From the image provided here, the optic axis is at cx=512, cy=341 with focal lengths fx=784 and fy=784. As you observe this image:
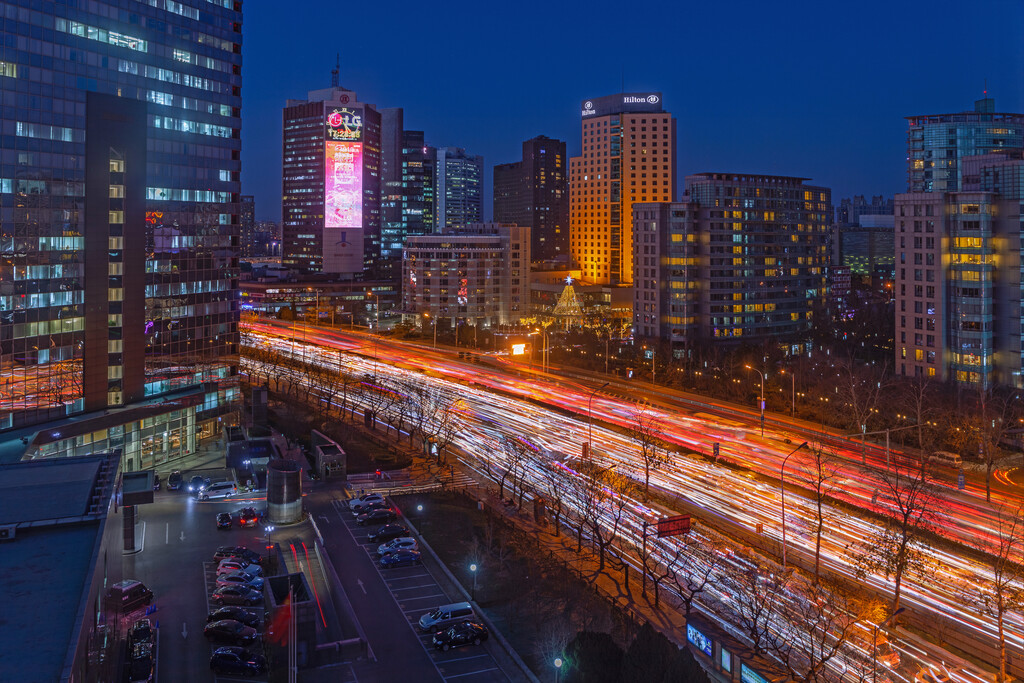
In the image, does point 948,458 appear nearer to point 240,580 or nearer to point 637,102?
point 240,580

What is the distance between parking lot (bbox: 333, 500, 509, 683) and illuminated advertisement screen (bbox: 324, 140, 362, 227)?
4712 inches

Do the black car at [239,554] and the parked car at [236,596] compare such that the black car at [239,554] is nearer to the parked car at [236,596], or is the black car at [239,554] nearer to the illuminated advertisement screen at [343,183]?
the parked car at [236,596]

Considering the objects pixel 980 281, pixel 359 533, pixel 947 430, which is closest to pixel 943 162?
pixel 980 281

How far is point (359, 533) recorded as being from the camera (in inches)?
1479

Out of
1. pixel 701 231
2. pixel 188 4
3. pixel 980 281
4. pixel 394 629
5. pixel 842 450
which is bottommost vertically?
pixel 394 629

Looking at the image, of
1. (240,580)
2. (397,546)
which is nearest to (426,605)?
(397,546)

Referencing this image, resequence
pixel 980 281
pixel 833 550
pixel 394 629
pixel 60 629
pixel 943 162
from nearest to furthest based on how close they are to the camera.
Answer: pixel 60 629, pixel 394 629, pixel 833 550, pixel 980 281, pixel 943 162

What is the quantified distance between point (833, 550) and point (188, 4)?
51.7 m

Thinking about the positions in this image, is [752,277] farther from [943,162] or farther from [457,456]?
[457,456]

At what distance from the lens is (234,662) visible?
2550 centimetres

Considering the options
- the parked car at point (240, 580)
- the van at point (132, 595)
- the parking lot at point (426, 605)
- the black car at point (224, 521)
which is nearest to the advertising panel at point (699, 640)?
the parking lot at point (426, 605)

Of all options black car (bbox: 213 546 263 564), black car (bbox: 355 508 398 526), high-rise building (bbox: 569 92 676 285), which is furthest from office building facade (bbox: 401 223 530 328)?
black car (bbox: 213 546 263 564)

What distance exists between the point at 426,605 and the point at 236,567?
861 cm

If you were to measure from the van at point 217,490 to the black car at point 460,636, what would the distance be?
21.7 meters
